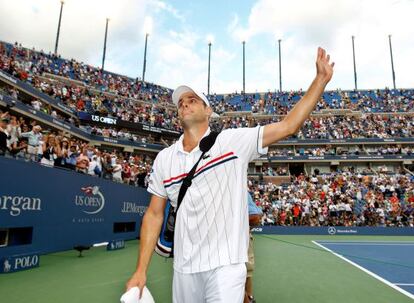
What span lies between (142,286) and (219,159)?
3.03ft

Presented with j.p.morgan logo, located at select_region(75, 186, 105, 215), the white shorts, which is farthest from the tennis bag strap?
j.p.morgan logo, located at select_region(75, 186, 105, 215)

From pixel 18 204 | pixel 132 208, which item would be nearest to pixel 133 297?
pixel 18 204

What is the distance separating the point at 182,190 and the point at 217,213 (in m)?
0.28

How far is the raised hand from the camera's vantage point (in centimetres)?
220

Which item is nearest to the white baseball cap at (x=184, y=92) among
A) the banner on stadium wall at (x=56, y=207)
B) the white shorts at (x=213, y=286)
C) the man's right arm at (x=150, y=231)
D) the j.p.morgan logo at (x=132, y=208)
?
the man's right arm at (x=150, y=231)

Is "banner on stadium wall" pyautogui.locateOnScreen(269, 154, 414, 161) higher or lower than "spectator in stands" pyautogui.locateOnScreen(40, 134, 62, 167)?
higher

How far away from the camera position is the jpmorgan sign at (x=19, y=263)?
289 inches

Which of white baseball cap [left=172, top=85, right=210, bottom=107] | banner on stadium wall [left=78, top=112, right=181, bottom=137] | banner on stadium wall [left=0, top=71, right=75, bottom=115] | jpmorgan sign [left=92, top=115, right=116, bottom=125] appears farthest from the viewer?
jpmorgan sign [left=92, top=115, right=116, bottom=125]

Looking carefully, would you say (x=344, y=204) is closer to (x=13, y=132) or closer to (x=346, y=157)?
(x=13, y=132)

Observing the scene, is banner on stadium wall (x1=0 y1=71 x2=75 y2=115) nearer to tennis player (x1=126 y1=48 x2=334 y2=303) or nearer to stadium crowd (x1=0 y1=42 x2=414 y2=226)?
stadium crowd (x1=0 y1=42 x2=414 y2=226)

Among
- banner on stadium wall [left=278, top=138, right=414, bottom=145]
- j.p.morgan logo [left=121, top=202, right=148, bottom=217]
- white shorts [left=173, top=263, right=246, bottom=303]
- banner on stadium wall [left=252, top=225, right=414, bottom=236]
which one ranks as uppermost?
banner on stadium wall [left=278, top=138, right=414, bottom=145]

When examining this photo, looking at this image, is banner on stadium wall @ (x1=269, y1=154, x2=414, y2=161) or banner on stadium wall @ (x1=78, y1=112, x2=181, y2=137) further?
banner on stadium wall @ (x1=269, y1=154, x2=414, y2=161)

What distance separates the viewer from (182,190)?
2.25m

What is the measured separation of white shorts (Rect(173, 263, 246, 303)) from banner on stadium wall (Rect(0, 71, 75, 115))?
3171 cm
